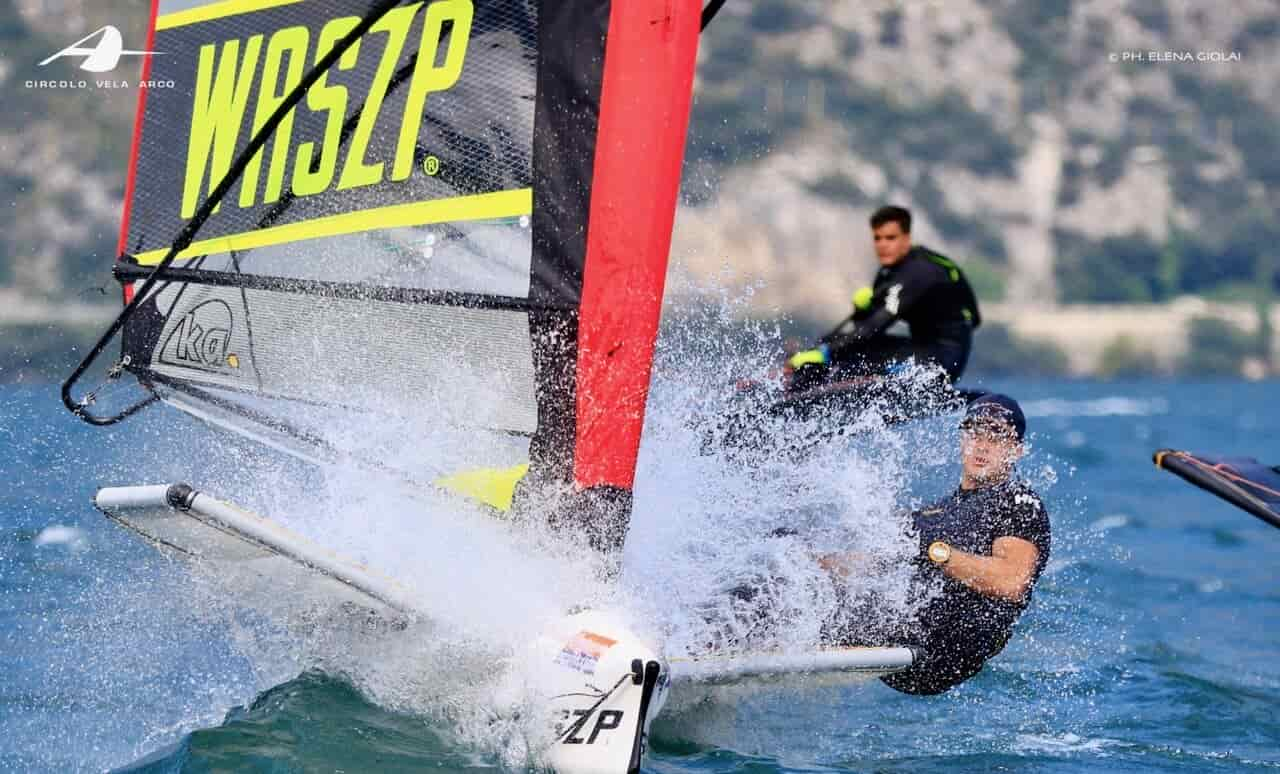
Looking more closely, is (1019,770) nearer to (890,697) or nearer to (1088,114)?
(890,697)

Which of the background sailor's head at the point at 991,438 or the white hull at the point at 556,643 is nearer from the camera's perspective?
the white hull at the point at 556,643

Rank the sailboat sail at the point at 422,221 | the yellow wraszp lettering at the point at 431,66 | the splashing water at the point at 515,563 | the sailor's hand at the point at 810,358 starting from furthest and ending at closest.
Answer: the sailor's hand at the point at 810,358 → the yellow wraszp lettering at the point at 431,66 → the sailboat sail at the point at 422,221 → the splashing water at the point at 515,563

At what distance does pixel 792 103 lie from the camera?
Answer: 253 feet

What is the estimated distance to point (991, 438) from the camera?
4.63m

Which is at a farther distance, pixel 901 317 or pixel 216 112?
pixel 901 317

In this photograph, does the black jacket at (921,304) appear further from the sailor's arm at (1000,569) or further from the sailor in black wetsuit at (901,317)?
the sailor's arm at (1000,569)

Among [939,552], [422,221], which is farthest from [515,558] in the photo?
[939,552]

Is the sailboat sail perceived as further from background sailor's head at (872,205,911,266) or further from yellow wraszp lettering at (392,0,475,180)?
background sailor's head at (872,205,911,266)

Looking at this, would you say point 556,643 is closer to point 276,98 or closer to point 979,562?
point 979,562

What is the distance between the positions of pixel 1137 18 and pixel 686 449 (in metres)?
91.0

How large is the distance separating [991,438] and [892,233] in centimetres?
274

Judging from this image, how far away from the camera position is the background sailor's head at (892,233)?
7250 mm

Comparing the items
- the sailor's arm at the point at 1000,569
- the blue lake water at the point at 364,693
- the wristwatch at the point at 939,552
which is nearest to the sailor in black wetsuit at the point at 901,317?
the blue lake water at the point at 364,693

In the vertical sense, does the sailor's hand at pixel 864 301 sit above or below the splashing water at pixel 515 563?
above
